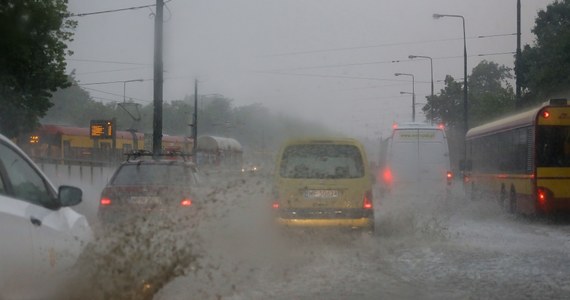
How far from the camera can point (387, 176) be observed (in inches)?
928

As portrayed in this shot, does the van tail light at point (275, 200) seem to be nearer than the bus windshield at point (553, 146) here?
Yes

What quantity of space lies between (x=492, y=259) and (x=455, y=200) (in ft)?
46.9

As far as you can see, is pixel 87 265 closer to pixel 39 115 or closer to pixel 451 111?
pixel 39 115

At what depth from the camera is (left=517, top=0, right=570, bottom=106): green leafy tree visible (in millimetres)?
40906

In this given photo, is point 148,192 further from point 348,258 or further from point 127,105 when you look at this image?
point 127,105

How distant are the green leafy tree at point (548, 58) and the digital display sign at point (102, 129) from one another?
52.6ft

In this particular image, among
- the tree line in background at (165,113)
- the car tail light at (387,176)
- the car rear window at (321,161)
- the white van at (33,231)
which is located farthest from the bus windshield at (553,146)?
the tree line in background at (165,113)

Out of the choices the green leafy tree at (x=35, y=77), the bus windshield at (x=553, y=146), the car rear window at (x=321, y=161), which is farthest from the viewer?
the green leafy tree at (x=35, y=77)

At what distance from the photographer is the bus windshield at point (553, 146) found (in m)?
18.0

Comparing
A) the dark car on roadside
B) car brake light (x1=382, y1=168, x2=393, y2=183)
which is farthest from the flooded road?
car brake light (x1=382, y1=168, x2=393, y2=183)

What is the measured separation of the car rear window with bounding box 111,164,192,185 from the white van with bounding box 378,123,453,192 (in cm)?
1064

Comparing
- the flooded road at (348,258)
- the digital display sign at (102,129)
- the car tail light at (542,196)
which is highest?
the digital display sign at (102,129)

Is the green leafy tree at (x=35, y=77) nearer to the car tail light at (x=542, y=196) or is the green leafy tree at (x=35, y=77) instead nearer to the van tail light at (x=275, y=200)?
the van tail light at (x=275, y=200)

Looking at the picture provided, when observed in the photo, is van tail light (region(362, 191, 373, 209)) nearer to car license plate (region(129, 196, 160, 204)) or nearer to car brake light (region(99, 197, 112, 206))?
car license plate (region(129, 196, 160, 204))
